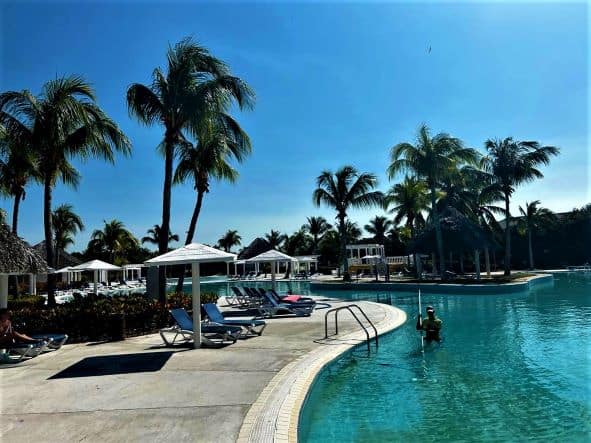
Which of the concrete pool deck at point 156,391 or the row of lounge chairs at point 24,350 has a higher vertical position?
the row of lounge chairs at point 24,350

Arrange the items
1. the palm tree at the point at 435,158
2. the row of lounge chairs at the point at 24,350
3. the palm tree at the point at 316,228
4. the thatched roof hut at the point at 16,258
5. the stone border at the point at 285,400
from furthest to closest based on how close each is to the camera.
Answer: the palm tree at the point at 316,228
the palm tree at the point at 435,158
the thatched roof hut at the point at 16,258
the row of lounge chairs at the point at 24,350
the stone border at the point at 285,400

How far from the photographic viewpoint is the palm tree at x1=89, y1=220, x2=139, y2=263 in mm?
54781

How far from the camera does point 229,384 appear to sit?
Result: 611 cm

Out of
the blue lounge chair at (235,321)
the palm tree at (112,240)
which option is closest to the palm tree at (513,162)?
the blue lounge chair at (235,321)

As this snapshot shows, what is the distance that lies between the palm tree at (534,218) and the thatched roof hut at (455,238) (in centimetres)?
2080

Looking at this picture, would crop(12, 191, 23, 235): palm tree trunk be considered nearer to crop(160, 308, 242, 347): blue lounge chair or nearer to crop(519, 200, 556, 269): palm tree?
crop(160, 308, 242, 347): blue lounge chair

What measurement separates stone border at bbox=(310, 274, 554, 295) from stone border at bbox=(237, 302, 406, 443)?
15.5m

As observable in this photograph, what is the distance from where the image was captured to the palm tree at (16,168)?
44.2ft

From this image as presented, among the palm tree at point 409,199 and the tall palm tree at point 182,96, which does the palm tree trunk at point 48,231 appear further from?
the palm tree at point 409,199

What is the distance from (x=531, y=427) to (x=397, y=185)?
31466 millimetres

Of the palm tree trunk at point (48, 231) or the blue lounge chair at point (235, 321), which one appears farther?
the palm tree trunk at point (48, 231)

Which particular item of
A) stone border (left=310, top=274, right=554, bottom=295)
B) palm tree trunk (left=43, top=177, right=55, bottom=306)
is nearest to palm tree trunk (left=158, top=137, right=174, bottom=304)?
palm tree trunk (left=43, top=177, right=55, bottom=306)

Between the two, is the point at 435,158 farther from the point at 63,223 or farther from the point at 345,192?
the point at 63,223

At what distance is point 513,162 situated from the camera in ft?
97.4
